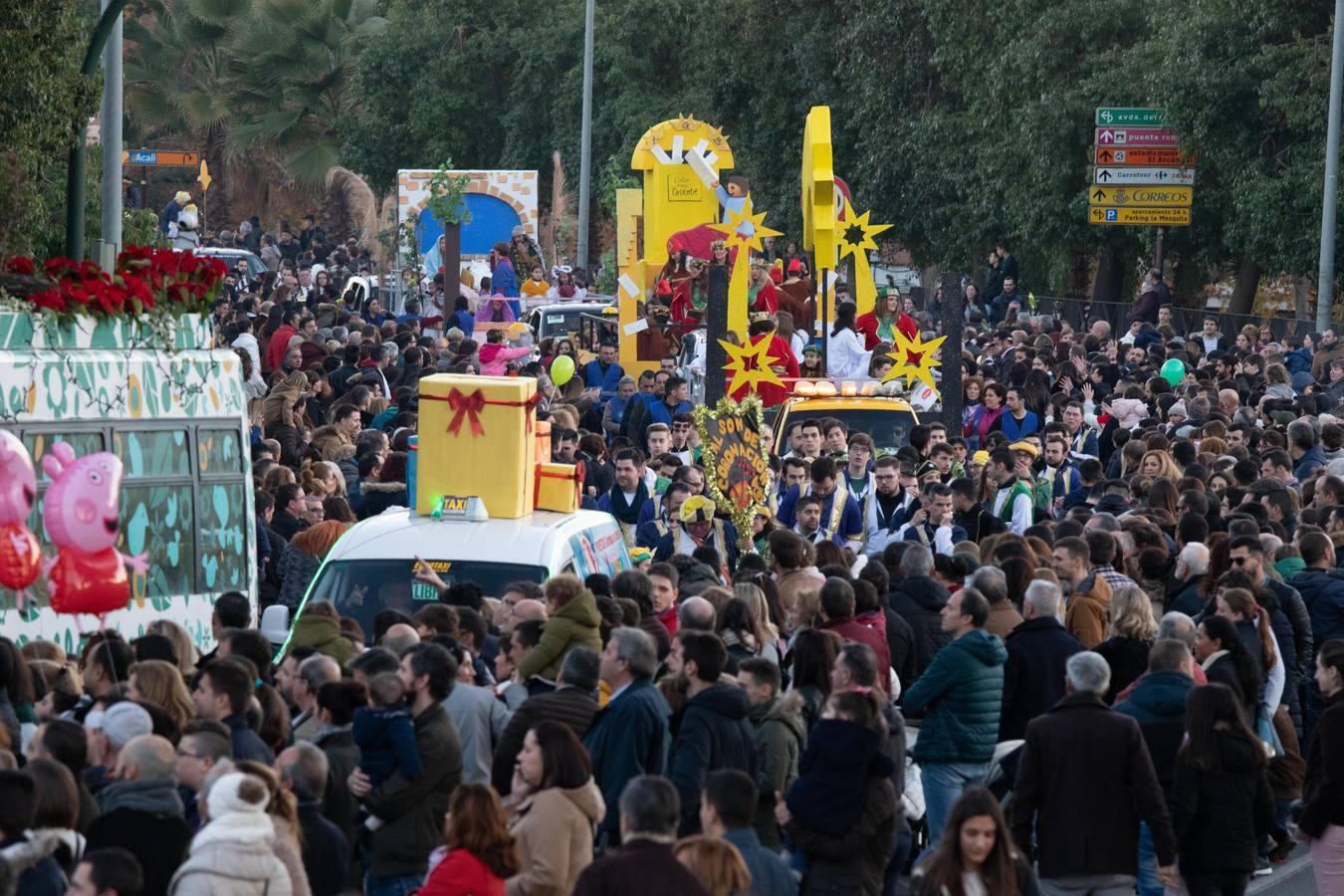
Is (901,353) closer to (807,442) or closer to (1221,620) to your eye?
(807,442)

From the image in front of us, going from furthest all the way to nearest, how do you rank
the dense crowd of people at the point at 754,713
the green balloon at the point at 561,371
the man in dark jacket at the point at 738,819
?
the green balloon at the point at 561,371 < the man in dark jacket at the point at 738,819 < the dense crowd of people at the point at 754,713

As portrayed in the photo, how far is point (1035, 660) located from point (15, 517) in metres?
4.55

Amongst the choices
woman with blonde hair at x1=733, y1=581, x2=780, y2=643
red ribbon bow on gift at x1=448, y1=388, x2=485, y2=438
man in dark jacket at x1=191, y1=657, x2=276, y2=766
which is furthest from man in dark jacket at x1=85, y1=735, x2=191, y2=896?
red ribbon bow on gift at x1=448, y1=388, x2=485, y2=438

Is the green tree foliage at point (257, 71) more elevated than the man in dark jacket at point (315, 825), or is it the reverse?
the green tree foliage at point (257, 71)

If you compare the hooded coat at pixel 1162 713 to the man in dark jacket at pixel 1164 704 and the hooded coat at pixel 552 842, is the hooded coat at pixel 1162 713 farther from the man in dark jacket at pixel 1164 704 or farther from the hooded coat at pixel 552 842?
the hooded coat at pixel 552 842

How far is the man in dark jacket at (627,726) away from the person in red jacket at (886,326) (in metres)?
12.3

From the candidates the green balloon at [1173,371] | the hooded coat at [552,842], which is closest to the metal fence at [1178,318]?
the green balloon at [1173,371]

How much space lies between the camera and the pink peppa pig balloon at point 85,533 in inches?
Result: 341

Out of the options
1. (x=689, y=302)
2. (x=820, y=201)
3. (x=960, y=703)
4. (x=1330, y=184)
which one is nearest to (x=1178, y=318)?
(x=1330, y=184)

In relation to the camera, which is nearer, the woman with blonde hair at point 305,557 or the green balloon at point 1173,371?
the woman with blonde hair at point 305,557

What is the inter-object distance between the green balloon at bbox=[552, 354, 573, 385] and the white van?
42.5 ft

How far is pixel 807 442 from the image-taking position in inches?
687

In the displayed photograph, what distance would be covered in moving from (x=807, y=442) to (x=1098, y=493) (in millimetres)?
2167

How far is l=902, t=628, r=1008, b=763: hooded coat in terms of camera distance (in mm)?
10273
